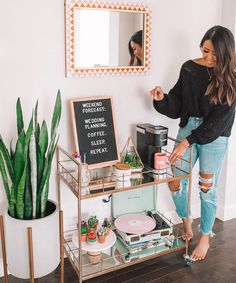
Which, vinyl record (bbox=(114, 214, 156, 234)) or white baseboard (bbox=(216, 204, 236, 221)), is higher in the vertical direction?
vinyl record (bbox=(114, 214, 156, 234))

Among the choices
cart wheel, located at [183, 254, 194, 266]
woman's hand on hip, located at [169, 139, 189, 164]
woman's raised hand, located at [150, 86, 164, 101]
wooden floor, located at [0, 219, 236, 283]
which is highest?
woman's raised hand, located at [150, 86, 164, 101]

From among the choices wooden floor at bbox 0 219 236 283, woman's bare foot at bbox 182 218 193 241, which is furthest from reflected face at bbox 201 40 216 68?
wooden floor at bbox 0 219 236 283

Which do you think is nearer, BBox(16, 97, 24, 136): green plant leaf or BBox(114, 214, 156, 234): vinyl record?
BBox(16, 97, 24, 136): green plant leaf

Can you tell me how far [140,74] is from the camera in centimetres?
251

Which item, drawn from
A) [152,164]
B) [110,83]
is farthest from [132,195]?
[110,83]

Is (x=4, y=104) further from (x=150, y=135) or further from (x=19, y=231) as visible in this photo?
(x=150, y=135)

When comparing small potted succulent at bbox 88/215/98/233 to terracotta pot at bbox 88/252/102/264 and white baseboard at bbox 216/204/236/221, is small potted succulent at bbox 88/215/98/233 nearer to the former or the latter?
terracotta pot at bbox 88/252/102/264

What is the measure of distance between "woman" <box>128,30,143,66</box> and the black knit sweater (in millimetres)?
265

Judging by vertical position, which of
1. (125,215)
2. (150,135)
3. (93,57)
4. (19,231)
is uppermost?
(93,57)

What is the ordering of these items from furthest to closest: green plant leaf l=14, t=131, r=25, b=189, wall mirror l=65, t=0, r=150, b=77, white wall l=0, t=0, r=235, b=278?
wall mirror l=65, t=0, r=150, b=77 → white wall l=0, t=0, r=235, b=278 → green plant leaf l=14, t=131, r=25, b=189

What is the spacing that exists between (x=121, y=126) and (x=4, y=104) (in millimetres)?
741

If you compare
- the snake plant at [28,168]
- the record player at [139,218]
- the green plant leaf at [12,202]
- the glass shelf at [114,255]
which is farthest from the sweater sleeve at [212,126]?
the green plant leaf at [12,202]

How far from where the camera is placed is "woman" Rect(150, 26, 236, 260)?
228cm

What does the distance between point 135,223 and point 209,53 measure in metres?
1.12
